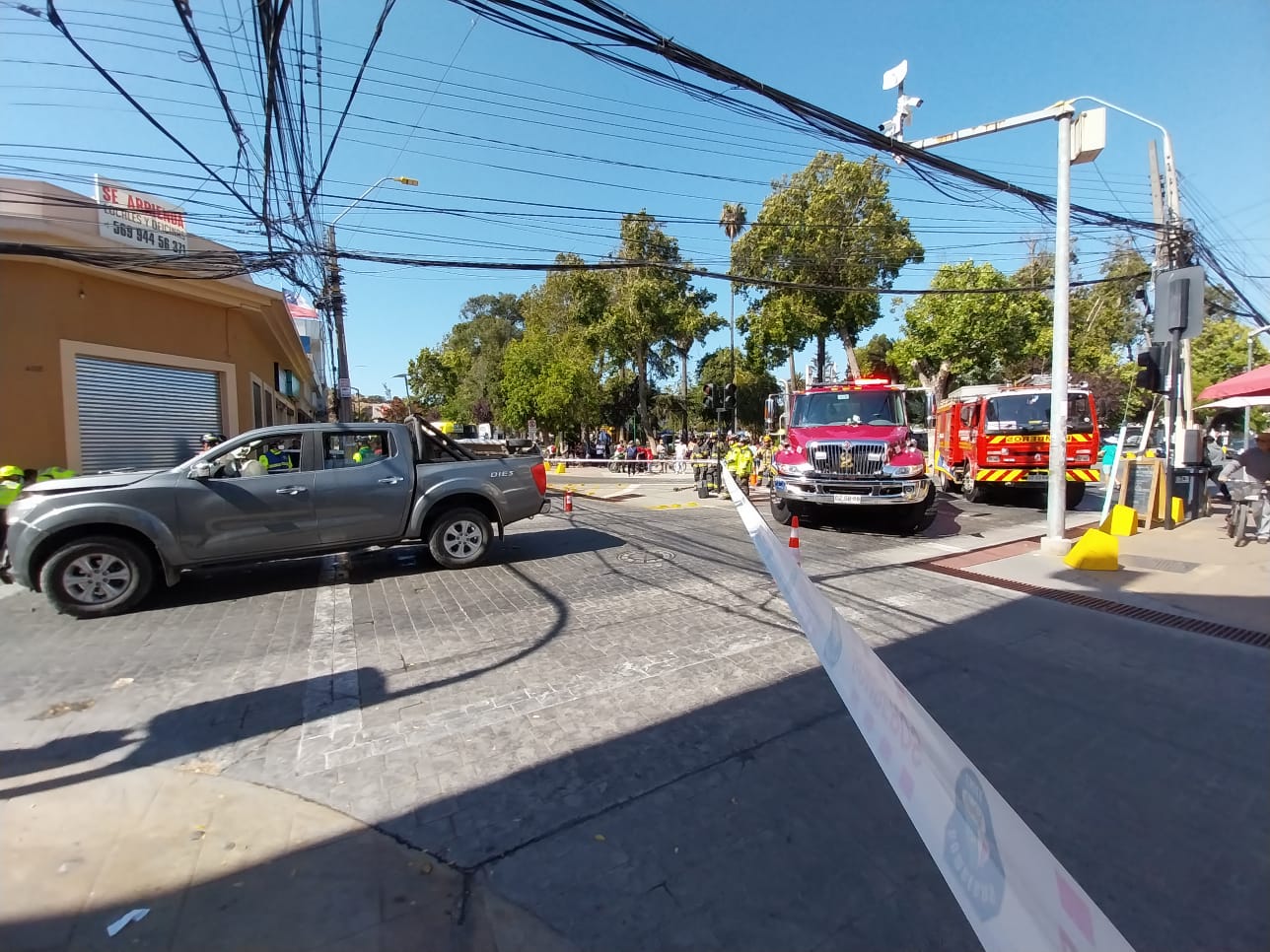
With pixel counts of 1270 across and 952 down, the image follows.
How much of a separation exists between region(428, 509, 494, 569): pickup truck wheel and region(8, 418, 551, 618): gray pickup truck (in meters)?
0.01

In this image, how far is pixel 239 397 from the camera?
14055mm

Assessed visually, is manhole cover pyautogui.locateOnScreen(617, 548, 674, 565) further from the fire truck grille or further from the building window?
the building window

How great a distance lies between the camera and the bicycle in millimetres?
9070

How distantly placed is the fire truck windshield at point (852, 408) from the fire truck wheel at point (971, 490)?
16.3ft

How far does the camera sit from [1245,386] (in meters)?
11.1

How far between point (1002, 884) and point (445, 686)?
340cm

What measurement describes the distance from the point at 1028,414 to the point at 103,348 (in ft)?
57.5

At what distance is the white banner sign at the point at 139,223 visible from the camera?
1044 cm

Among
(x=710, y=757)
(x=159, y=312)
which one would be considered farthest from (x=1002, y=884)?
(x=159, y=312)

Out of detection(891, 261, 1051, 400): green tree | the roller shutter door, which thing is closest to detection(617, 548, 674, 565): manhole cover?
the roller shutter door

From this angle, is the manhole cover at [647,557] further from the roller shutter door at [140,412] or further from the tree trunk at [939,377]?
the tree trunk at [939,377]

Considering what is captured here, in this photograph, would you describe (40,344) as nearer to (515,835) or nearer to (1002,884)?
(515,835)

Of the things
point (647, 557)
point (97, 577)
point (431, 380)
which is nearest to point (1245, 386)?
point (647, 557)

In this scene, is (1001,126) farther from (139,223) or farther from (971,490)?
(139,223)
